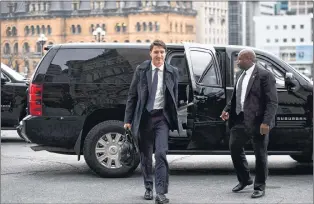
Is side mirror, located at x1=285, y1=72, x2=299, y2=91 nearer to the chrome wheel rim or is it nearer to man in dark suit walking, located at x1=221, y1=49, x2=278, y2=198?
man in dark suit walking, located at x1=221, y1=49, x2=278, y2=198

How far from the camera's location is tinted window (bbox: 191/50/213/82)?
10.4 metres

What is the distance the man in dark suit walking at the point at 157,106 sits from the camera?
8320 mm

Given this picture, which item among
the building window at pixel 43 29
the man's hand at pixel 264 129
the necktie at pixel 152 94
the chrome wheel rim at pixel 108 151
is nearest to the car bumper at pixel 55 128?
the chrome wheel rim at pixel 108 151

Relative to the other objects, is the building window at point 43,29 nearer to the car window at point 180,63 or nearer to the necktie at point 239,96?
the car window at point 180,63

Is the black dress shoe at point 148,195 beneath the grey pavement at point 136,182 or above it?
above

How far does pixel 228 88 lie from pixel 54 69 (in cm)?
227

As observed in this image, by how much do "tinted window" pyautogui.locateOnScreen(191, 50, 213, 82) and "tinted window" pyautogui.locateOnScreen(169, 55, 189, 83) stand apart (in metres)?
0.12

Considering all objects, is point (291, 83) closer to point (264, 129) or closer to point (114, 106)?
point (264, 129)

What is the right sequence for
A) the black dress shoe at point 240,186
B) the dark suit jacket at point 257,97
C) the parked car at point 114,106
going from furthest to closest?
1. the parked car at point 114,106
2. the black dress shoe at point 240,186
3. the dark suit jacket at point 257,97

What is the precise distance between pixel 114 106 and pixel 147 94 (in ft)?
6.51

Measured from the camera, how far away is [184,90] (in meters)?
10.3

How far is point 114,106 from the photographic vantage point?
10.4 metres

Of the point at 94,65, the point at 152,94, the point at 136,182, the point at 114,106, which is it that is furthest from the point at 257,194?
the point at 94,65

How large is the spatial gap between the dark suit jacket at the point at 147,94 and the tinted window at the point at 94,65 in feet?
6.13
